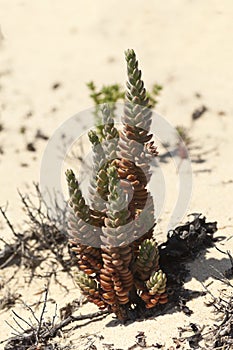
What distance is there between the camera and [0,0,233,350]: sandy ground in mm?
5355

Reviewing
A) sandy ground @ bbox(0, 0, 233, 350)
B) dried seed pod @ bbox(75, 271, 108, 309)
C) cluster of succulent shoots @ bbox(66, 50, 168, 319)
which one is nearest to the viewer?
cluster of succulent shoots @ bbox(66, 50, 168, 319)

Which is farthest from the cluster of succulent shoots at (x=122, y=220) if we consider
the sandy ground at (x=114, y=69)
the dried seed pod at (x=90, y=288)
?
the sandy ground at (x=114, y=69)

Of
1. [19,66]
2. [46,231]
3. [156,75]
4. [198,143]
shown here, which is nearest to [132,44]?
[156,75]

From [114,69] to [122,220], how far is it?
3957 millimetres

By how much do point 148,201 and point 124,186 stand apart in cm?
16

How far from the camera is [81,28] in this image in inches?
288

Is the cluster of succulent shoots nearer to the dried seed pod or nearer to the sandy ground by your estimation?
the dried seed pod

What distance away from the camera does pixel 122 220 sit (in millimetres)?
2941

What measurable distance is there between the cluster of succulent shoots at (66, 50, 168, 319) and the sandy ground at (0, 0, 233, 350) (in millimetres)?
1152

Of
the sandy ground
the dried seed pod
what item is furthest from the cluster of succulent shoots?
the sandy ground

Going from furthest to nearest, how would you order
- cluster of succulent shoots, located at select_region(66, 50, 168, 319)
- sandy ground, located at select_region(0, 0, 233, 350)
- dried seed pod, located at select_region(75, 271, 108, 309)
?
sandy ground, located at select_region(0, 0, 233, 350) → dried seed pod, located at select_region(75, 271, 108, 309) → cluster of succulent shoots, located at select_region(66, 50, 168, 319)

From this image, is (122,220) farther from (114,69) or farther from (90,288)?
(114,69)

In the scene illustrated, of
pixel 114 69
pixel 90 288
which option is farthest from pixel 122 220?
pixel 114 69

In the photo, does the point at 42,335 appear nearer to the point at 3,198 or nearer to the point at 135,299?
the point at 135,299
